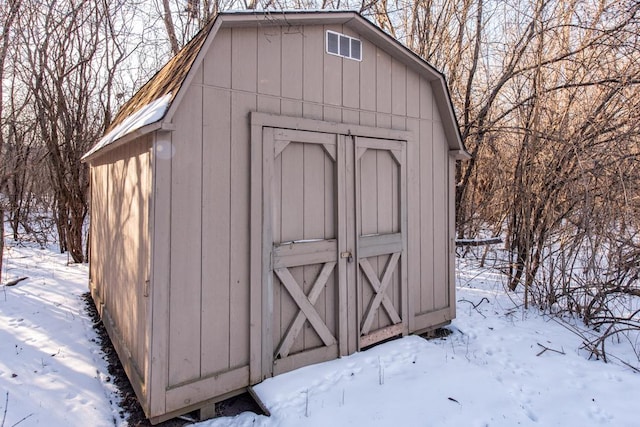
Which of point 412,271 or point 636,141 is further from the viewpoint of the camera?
point 636,141

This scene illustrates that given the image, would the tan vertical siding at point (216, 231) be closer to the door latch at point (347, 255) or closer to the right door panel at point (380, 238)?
the door latch at point (347, 255)

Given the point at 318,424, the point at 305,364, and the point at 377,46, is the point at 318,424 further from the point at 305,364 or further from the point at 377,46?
the point at 377,46

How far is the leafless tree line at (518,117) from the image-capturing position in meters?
5.19

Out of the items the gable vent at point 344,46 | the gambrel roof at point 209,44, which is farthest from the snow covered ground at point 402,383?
the gable vent at point 344,46

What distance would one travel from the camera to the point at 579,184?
19.0 feet

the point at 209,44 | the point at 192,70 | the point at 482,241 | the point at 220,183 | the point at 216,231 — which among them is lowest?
the point at 482,241

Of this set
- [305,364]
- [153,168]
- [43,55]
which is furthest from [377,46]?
[43,55]

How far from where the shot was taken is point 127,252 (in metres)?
3.65

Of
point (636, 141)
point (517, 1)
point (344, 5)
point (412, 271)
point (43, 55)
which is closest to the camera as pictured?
point (412, 271)

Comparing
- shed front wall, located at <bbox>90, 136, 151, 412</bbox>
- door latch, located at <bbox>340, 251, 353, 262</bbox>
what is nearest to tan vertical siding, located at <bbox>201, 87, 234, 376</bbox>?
shed front wall, located at <bbox>90, 136, 151, 412</bbox>

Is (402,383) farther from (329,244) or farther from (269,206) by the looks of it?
(269,206)

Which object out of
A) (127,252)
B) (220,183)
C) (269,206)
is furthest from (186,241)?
(127,252)

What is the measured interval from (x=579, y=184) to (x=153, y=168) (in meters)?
5.94

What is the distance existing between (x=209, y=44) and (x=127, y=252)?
205 centimetres
